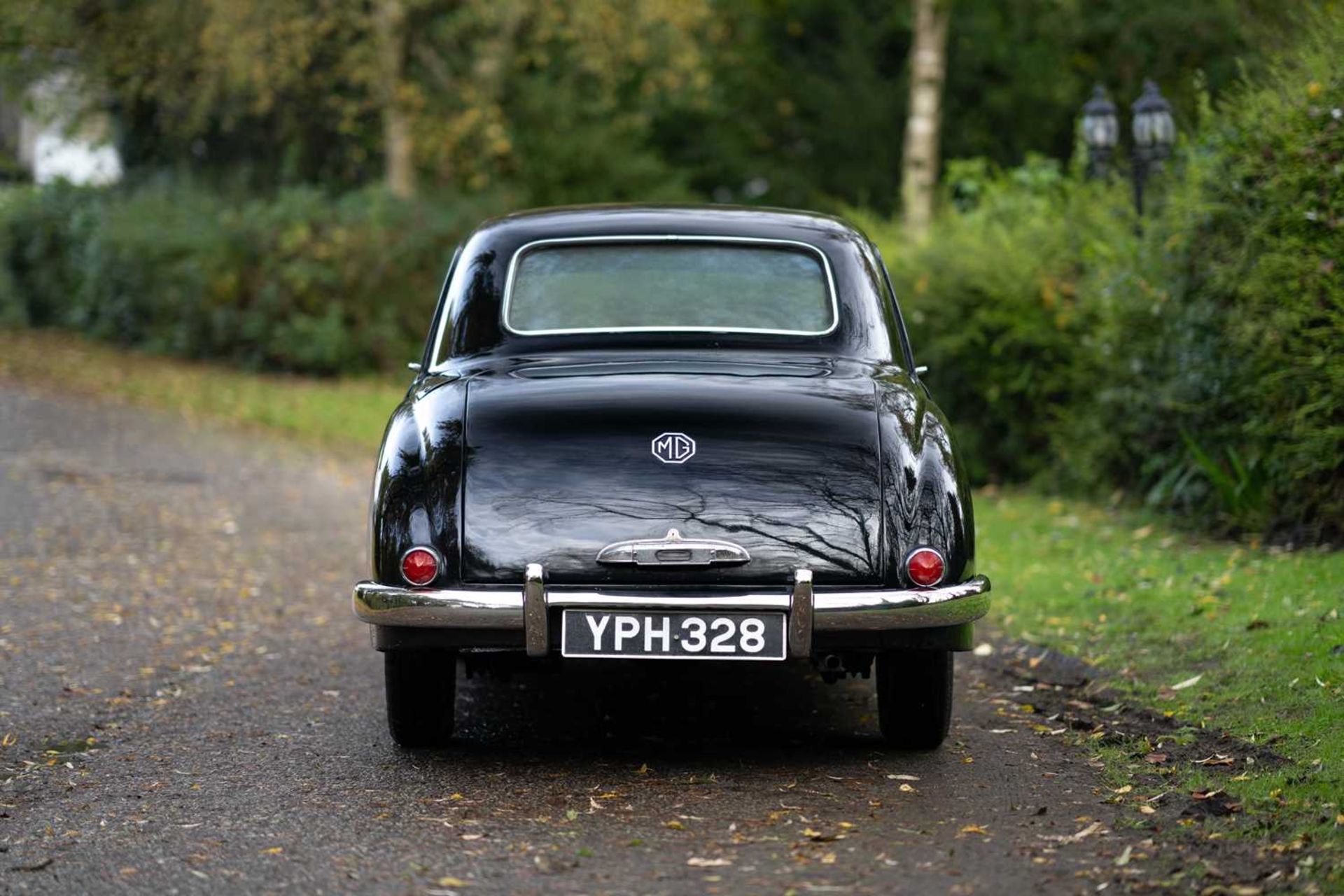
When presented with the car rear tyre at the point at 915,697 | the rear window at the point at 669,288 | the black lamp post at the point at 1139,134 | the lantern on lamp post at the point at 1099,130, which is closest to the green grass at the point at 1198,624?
the car rear tyre at the point at 915,697

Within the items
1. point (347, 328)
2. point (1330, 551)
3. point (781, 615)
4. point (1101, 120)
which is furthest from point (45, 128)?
point (781, 615)

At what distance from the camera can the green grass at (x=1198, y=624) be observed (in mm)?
5043

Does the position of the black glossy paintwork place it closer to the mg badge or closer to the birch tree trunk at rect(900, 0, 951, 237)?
the mg badge

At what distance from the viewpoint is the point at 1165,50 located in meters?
29.7

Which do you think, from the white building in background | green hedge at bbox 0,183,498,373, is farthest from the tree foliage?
green hedge at bbox 0,183,498,373

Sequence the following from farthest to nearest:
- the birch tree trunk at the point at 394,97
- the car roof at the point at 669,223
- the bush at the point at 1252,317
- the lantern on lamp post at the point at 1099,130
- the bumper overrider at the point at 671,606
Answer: the birch tree trunk at the point at 394,97
the lantern on lamp post at the point at 1099,130
the bush at the point at 1252,317
the car roof at the point at 669,223
the bumper overrider at the point at 671,606

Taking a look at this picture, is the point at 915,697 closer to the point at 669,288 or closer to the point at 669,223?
the point at 669,288

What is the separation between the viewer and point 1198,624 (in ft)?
23.9

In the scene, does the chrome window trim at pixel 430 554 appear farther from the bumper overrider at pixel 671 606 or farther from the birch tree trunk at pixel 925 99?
the birch tree trunk at pixel 925 99

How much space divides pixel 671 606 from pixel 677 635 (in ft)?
0.31

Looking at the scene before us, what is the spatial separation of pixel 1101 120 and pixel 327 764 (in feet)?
32.9

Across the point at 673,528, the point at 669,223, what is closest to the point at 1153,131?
the point at 669,223

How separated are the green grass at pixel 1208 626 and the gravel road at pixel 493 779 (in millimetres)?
441

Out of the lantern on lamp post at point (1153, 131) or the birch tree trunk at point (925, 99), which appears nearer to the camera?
the lantern on lamp post at point (1153, 131)
